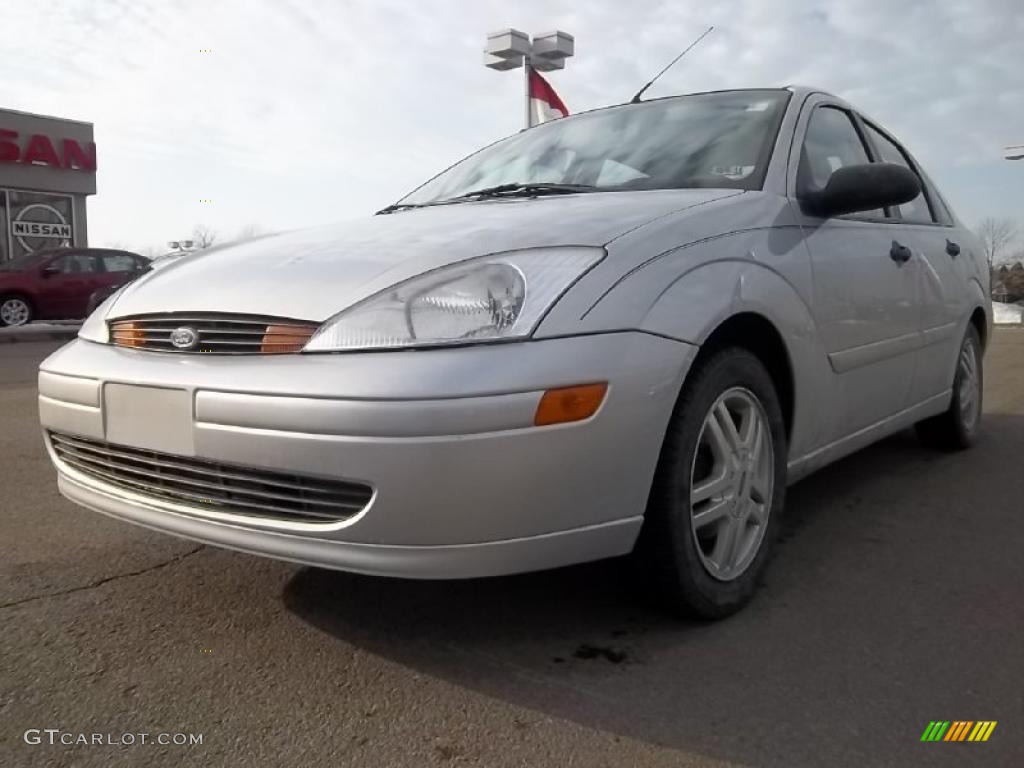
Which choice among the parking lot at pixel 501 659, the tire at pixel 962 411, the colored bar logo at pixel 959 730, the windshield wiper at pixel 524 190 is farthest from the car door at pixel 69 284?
the colored bar logo at pixel 959 730

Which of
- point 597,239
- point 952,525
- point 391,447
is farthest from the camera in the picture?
point 952,525

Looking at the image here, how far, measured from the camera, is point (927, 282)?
144 inches

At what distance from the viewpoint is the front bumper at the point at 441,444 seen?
6.12ft

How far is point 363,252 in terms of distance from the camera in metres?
2.35

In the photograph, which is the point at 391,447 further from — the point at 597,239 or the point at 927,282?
the point at 927,282

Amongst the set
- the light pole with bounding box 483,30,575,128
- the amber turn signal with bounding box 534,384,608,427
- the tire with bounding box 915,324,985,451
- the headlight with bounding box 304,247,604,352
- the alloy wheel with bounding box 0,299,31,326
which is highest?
the light pole with bounding box 483,30,575,128

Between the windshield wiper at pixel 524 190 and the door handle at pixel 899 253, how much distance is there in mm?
1184

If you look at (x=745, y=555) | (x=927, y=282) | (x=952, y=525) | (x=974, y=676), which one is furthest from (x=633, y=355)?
(x=927, y=282)

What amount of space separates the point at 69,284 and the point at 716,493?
14.4 m

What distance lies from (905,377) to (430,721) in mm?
2421

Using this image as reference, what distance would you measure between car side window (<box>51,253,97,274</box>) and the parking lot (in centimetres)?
1279

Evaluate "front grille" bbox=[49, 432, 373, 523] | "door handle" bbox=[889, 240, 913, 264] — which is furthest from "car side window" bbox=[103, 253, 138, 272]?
"door handle" bbox=[889, 240, 913, 264]

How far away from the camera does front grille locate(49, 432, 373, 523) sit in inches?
77.4

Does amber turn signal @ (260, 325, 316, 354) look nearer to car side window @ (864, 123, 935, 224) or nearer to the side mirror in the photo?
the side mirror
